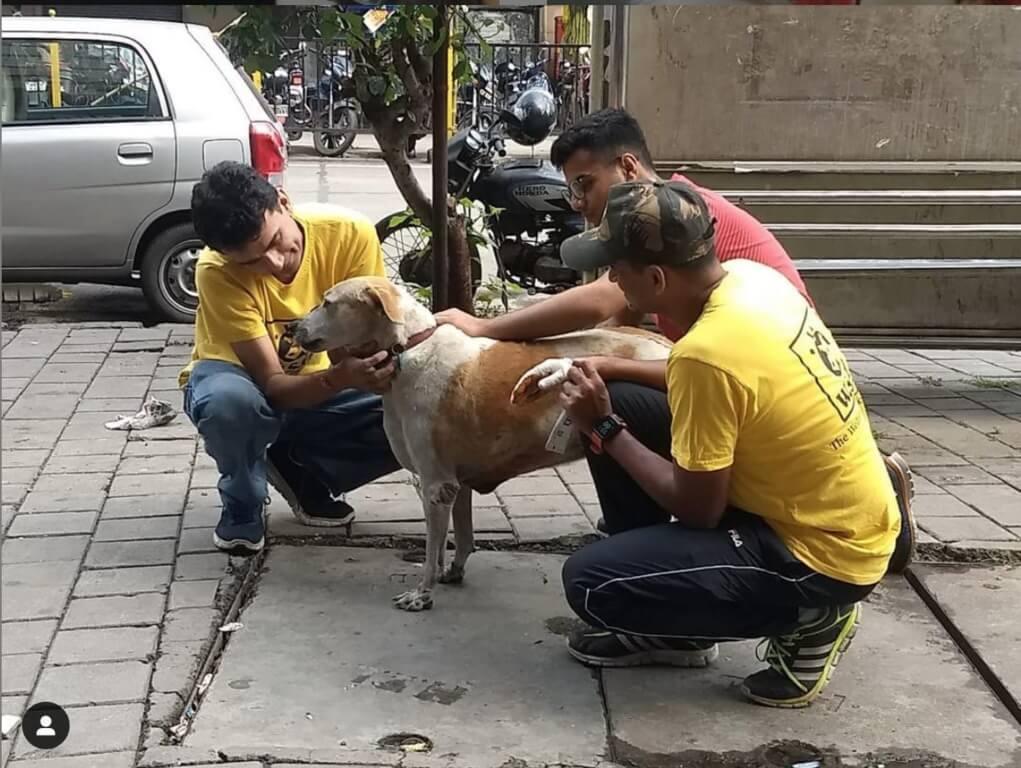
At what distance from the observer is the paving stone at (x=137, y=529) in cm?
423

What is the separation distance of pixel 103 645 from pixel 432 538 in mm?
962

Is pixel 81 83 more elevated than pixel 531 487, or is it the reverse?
pixel 81 83

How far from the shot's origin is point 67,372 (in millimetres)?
6641

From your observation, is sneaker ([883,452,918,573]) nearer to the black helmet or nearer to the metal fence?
the black helmet

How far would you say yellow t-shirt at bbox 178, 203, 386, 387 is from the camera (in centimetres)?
393

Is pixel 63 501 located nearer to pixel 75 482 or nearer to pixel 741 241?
pixel 75 482

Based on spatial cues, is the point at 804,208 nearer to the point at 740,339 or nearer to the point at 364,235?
the point at 364,235

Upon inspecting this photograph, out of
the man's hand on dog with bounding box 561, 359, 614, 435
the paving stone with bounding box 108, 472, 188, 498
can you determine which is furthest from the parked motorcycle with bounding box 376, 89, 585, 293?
the man's hand on dog with bounding box 561, 359, 614, 435

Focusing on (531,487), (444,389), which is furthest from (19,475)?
(444,389)

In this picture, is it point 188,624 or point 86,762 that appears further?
point 188,624

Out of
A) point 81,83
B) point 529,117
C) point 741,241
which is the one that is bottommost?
point 741,241

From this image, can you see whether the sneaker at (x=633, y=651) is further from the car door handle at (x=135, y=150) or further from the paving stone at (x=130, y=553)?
the car door handle at (x=135, y=150)

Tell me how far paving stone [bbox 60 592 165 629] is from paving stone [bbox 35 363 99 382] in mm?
3057

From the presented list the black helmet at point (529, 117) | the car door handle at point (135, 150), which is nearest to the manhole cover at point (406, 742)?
the car door handle at point (135, 150)
